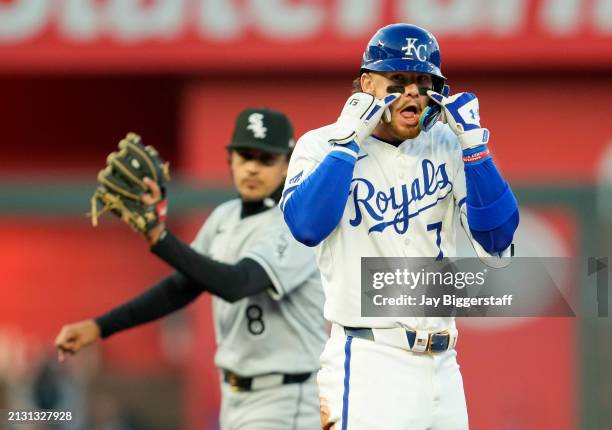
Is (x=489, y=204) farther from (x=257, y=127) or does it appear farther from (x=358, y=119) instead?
(x=257, y=127)

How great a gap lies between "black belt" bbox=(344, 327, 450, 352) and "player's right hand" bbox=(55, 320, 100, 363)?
1.27m

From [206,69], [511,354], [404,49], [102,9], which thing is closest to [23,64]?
[102,9]

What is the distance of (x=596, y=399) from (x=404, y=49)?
293 cm

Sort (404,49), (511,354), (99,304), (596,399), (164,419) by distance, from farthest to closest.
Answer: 1. (99,304)
2. (164,419)
3. (511,354)
4. (596,399)
5. (404,49)

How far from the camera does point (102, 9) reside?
10.7 meters

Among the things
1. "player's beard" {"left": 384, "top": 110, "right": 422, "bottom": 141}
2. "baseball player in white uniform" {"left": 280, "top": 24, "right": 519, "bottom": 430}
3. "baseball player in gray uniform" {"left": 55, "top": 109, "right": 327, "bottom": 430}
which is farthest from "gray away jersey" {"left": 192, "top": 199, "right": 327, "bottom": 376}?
"player's beard" {"left": 384, "top": 110, "right": 422, "bottom": 141}

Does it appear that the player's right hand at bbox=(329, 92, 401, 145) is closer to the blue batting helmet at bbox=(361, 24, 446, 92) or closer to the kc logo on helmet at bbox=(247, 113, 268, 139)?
the blue batting helmet at bbox=(361, 24, 446, 92)

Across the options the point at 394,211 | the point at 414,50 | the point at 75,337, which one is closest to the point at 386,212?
the point at 394,211

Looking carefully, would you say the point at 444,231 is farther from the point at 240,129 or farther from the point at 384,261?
the point at 240,129

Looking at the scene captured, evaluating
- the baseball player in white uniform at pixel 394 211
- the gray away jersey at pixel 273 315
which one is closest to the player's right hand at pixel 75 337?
the gray away jersey at pixel 273 315

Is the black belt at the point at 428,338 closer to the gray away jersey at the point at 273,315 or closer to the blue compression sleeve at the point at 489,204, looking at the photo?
the blue compression sleeve at the point at 489,204

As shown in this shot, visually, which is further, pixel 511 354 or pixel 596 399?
pixel 511 354

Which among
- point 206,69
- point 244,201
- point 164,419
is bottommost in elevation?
point 164,419
